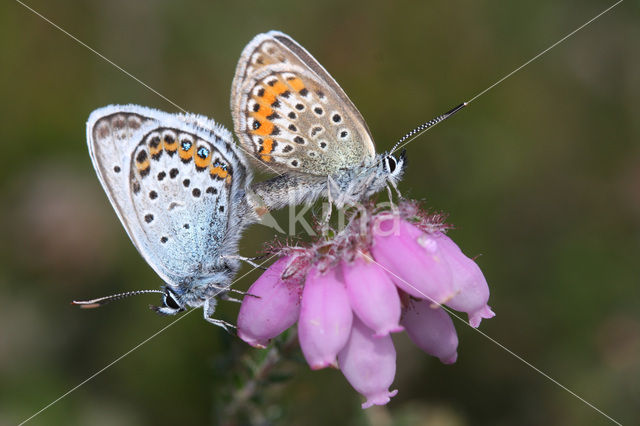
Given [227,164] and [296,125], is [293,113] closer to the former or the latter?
[296,125]

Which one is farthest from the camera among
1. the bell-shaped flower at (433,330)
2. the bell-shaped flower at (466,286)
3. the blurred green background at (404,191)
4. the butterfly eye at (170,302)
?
the blurred green background at (404,191)

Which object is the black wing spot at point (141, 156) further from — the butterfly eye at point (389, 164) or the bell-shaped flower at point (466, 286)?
the bell-shaped flower at point (466, 286)

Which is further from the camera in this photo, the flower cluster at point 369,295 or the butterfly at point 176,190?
the butterfly at point 176,190

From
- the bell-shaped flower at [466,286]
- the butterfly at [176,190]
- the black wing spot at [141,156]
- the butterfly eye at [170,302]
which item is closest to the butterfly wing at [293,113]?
the butterfly at [176,190]

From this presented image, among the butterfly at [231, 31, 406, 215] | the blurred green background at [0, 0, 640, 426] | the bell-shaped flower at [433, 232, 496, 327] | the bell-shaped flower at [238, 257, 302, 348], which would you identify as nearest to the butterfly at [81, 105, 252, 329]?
the butterfly at [231, 31, 406, 215]

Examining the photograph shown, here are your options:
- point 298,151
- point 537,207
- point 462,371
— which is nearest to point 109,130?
point 298,151

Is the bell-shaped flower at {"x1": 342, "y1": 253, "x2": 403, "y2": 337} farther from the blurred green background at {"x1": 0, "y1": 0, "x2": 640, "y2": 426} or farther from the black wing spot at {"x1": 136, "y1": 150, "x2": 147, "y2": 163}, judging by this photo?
the blurred green background at {"x1": 0, "y1": 0, "x2": 640, "y2": 426}
